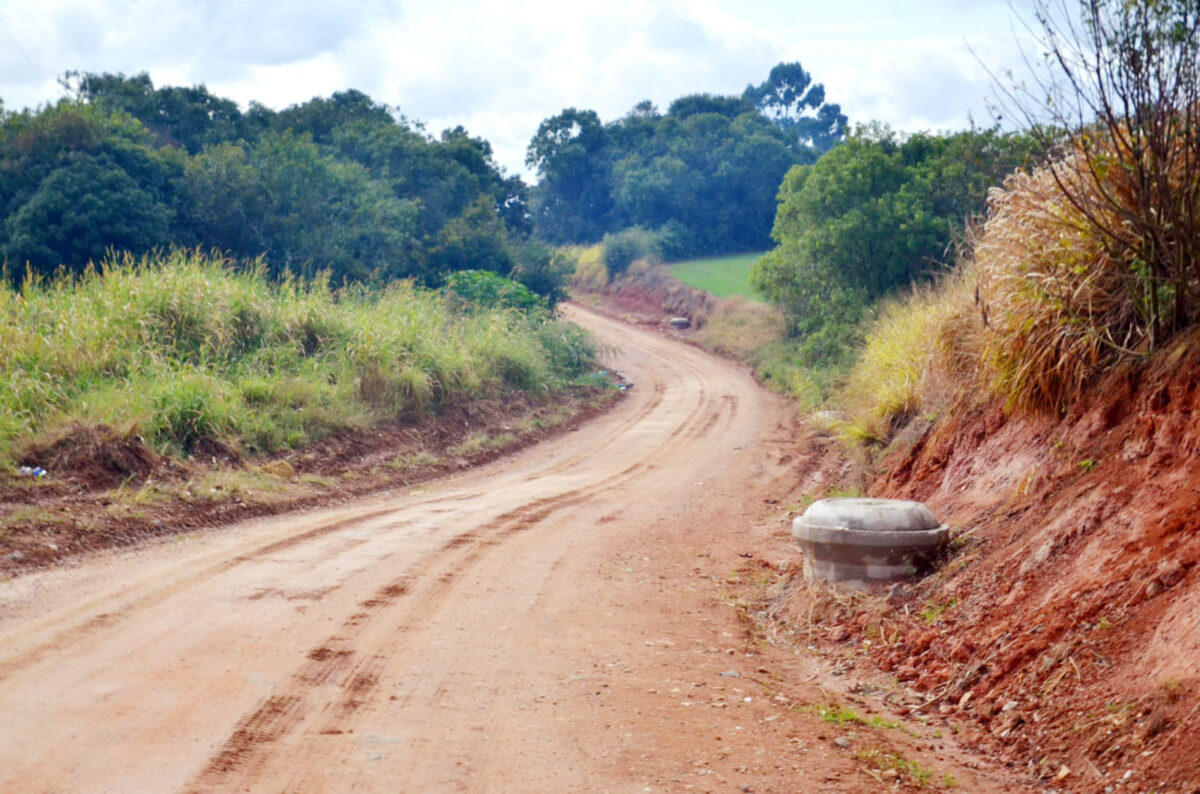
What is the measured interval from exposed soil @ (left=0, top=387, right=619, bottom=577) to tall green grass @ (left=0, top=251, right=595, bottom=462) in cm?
31

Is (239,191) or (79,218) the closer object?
(79,218)

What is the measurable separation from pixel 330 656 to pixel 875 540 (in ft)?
12.4

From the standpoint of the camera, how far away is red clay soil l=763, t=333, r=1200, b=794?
14.0 feet

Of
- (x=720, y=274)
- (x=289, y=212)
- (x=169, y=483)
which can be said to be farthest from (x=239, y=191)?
(x=720, y=274)

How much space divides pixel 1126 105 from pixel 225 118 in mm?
34722

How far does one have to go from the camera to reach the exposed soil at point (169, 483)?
859cm

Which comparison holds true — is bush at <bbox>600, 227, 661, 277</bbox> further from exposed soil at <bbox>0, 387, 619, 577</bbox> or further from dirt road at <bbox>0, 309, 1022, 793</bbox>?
dirt road at <bbox>0, 309, 1022, 793</bbox>

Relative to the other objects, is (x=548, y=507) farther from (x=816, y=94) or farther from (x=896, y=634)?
(x=816, y=94)

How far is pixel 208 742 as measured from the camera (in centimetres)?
441

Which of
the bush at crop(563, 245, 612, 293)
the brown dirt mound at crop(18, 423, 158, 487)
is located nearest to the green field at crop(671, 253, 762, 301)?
the bush at crop(563, 245, 612, 293)

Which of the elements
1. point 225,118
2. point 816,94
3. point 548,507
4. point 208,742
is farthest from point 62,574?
point 816,94

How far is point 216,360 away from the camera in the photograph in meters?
14.5

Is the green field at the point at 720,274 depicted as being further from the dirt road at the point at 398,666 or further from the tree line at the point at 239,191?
the dirt road at the point at 398,666

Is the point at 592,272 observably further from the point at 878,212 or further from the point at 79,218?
the point at 79,218
